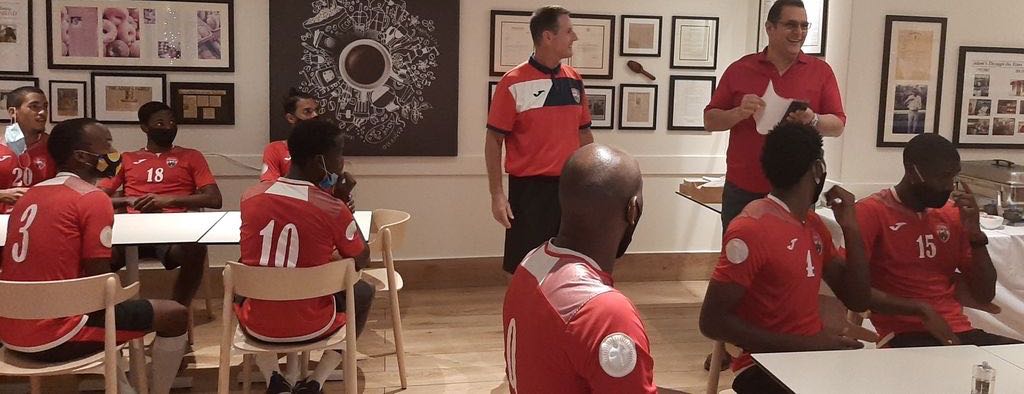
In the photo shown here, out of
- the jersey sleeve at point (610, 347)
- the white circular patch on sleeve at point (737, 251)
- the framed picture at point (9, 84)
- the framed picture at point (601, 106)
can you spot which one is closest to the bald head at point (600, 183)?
the jersey sleeve at point (610, 347)

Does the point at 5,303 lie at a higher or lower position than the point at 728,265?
lower

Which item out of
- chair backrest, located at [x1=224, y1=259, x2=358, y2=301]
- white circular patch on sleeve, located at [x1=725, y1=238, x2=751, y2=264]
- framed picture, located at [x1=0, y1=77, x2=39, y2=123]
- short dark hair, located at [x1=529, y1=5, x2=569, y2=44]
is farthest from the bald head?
framed picture, located at [x1=0, y1=77, x2=39, y2=123]

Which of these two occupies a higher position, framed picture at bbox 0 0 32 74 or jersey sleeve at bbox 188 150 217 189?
framed picture at bbox 0 0 32 74

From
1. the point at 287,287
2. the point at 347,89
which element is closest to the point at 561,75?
the point at 287,287

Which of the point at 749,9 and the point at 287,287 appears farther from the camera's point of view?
the point at 749,9

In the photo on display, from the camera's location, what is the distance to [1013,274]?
11.6 feet

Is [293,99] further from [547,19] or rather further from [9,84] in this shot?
[547,19]

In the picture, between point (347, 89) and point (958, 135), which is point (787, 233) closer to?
point (958, 135)

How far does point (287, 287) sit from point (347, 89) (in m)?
2.55

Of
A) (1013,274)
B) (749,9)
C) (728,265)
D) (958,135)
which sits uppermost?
(749,9)

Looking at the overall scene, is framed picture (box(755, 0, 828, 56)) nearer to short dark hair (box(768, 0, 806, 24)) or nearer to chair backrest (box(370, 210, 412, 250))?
short dark hair (box(768, 0, 806, 24))

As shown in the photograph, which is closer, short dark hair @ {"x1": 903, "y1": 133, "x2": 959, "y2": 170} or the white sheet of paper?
short dark hair @ {"x1": 903, "y1": 133, "x2": 959, "y2": 170}

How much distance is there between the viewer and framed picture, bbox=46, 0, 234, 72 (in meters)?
4.73

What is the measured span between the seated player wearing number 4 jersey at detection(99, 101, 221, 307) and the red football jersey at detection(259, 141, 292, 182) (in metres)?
0.29
